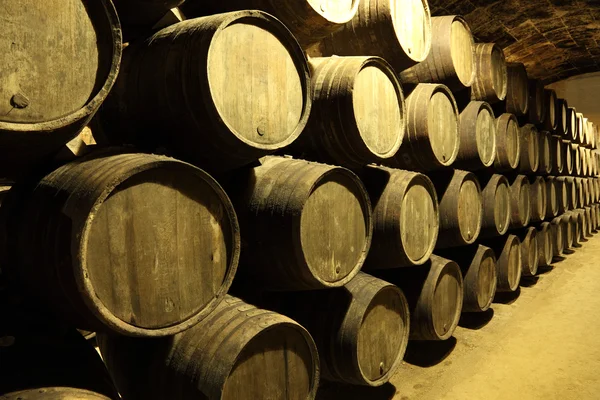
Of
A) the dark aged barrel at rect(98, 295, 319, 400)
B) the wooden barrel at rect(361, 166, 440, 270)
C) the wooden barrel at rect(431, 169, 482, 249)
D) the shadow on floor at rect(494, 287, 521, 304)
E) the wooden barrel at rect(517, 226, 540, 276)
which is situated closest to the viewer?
the dark aged barrel at rect(98, 295, 319, 400)

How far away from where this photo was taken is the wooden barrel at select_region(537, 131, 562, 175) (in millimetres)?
6473

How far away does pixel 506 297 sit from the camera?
5.59 metres

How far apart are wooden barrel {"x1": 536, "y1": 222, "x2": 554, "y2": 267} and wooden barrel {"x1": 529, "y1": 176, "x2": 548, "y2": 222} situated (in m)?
0.25

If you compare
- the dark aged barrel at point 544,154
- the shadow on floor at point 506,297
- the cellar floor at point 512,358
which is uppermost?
the dark aged barrel at point 544,154

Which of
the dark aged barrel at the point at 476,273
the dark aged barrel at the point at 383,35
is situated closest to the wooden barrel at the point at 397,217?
the dark aged barrel at the point at 383,35

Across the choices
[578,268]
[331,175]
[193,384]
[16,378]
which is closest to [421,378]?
[331,175]

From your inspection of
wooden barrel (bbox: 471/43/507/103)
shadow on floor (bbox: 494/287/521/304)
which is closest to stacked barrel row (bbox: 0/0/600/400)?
wooden barrel (bbox: 471/43/507/103)

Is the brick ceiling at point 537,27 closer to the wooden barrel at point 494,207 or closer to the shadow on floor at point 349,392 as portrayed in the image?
the wooden barrel at point 494,207

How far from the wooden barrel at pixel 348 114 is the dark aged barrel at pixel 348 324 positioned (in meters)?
0.73

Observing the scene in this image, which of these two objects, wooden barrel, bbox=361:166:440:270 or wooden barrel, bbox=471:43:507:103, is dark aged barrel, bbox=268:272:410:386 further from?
wooden barrel, bbox=471:43:507:103

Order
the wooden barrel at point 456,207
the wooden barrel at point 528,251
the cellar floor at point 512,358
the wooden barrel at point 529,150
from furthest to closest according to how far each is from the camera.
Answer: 1. the wooden barrel at point 528,251
2. the wooden barrel at point 529,150
3. the wooden barrel at point 456,207
4. the cellar floor at point 512,358

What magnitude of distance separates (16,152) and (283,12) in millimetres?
1442

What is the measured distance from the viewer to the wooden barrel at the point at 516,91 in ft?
18.3

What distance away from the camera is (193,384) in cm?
184
